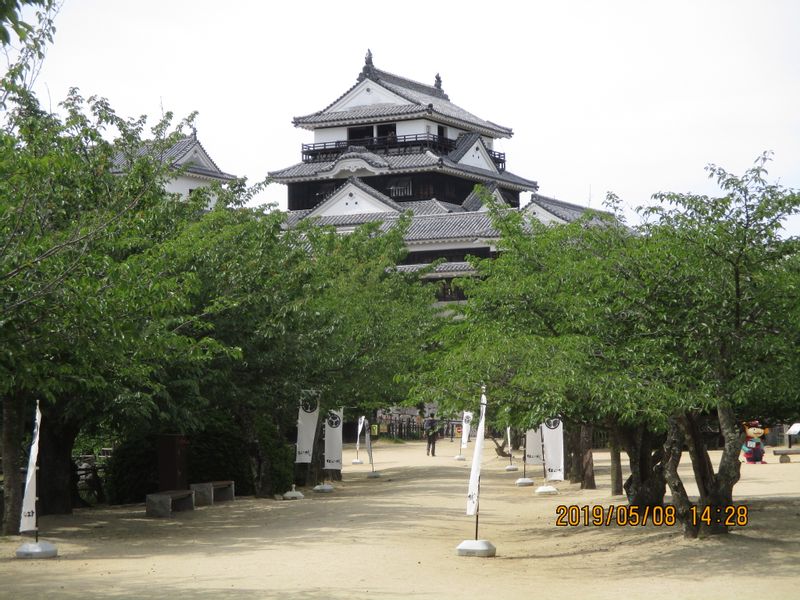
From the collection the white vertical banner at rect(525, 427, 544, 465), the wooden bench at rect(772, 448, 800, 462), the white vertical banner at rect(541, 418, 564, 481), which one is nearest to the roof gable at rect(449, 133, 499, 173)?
the wooden bench at rect(772, 448, 800, 462)

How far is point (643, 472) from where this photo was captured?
21203mm

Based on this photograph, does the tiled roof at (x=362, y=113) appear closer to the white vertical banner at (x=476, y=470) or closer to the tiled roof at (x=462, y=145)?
the tiled roof at (x=462, y=145)

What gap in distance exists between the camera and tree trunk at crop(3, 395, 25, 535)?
17953 mm

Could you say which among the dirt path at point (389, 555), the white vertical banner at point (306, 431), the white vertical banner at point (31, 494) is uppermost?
the white vertical banner at point (306, 431)

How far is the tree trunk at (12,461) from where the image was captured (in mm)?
17953

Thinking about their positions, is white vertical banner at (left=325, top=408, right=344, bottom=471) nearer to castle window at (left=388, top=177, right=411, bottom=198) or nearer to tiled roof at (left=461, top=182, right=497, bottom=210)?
tiled roof at (left=461, top=182, right=497, bottom=210)

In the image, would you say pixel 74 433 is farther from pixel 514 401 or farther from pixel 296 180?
pixel 296 180

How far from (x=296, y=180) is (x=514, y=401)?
5207 cm

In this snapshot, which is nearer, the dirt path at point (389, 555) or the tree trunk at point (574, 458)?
the dirt path at point (389, 555)

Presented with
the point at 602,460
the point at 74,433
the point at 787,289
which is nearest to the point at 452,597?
the point at 787,289

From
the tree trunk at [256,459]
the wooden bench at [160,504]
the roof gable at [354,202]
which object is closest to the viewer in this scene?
the wooden bench at [160,504]
